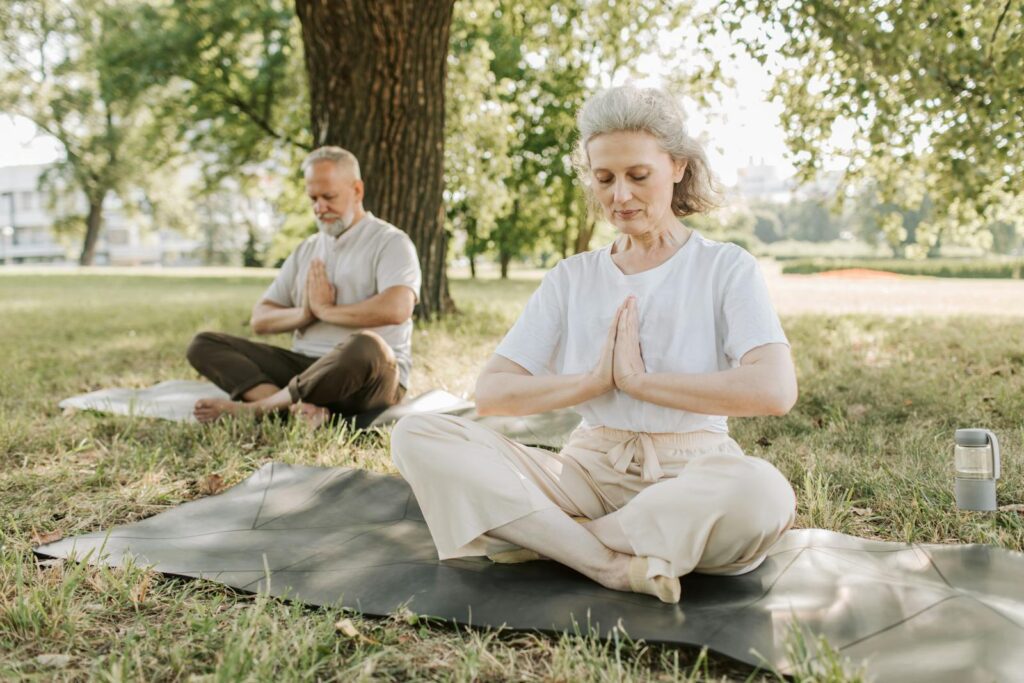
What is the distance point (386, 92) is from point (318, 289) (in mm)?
3474

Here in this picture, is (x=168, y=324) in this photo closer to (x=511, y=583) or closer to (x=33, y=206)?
(x=511, y=583)

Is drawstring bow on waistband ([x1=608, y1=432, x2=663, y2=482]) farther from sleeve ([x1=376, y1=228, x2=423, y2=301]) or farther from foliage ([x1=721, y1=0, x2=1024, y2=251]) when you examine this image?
foliage ([x1=721, y1=0, x2=1024, y2=251])

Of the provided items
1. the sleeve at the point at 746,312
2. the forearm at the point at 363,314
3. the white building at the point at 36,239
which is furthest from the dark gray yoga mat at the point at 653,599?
the white building at the point at 36,239

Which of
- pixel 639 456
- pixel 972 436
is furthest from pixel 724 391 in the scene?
pixel 972 436

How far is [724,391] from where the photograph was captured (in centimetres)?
239

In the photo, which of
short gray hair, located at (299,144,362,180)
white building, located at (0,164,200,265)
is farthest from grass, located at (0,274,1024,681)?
white building, located at (0,164,200,265)

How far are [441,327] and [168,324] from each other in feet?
14.7

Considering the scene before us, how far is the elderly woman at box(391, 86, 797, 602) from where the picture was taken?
7.60 feet

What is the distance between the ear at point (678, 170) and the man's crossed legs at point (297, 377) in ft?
7.61

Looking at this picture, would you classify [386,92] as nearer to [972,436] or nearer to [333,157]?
A: [333,157]

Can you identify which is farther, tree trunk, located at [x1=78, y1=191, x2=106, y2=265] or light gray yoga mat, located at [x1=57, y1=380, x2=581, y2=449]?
tree trunk, located at [x1=78, y1=191, x2=106, y2=265]

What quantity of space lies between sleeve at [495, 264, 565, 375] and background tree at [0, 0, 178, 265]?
22242 mm

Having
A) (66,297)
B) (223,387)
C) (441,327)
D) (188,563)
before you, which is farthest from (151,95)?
(188,563)

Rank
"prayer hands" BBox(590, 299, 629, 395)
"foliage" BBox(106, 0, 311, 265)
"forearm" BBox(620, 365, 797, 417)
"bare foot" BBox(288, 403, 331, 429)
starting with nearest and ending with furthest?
"forearm" BBox(620, 365, 797, 417) → "prayer hands" BBox(590, 299, 629, 395) → "bare foot" BBox(288, 403, 331, 429) → "foliage" BBox(106, 0, 311, 265)
